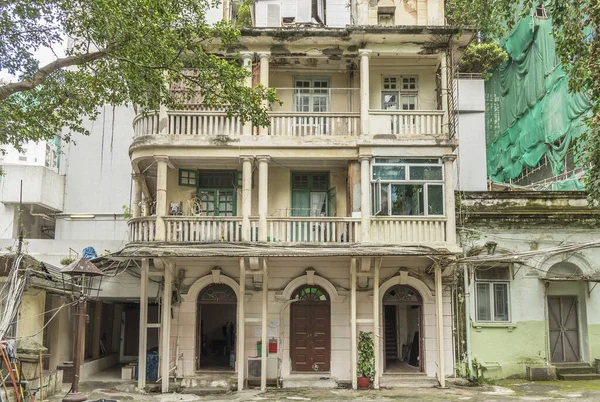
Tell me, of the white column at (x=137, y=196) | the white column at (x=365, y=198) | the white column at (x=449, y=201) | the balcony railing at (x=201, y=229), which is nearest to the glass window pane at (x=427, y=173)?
the white column at (x=449, y=201)

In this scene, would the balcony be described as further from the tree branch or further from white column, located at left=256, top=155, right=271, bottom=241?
the tree branch

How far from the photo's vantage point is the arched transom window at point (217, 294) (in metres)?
17.5

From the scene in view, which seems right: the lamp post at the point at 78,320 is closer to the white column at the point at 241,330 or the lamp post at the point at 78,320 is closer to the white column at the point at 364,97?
the white column at the point at 241,330

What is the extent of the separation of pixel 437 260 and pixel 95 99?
9.43 m

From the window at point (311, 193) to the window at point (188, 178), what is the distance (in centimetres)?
291

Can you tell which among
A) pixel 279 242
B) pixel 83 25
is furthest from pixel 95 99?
pixel 279 242

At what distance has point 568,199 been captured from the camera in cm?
1780

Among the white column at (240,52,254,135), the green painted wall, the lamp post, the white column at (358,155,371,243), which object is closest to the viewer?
the lamp post

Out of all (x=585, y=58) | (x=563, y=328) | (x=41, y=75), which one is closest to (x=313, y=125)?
(x=41, y=75)

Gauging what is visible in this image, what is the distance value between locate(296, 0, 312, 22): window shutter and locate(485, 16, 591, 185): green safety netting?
27.7 feet

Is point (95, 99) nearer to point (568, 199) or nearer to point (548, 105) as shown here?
point (568, 199)

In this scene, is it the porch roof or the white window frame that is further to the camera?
the white window frame

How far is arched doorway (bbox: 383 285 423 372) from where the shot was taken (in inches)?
688

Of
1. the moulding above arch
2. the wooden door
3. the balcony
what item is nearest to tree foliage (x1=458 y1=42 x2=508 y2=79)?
the wooden door
